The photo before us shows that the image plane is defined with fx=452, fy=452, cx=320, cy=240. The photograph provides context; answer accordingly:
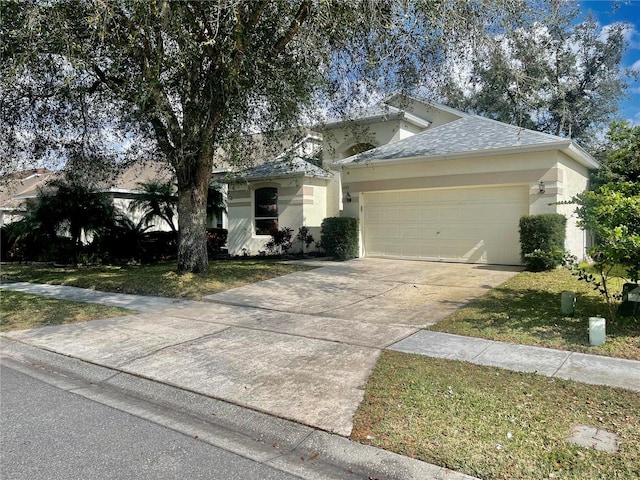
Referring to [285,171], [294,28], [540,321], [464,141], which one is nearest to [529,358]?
[540,321]

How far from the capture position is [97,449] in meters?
3.64

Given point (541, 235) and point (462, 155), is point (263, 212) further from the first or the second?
point (541, 235)

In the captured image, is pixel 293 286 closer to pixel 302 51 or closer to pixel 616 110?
pixel 302 51

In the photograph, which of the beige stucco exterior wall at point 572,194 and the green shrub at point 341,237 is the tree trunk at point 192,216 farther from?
the beige stucco exterior wall at point 572,194

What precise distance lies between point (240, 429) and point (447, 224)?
11.6 metres

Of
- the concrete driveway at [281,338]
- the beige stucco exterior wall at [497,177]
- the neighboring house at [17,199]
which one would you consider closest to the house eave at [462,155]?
the beige stucco exterior wall at [497,177]

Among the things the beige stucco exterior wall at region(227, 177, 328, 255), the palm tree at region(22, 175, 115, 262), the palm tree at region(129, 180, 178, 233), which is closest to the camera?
the palm tree at region(22, 175, 115, 262)

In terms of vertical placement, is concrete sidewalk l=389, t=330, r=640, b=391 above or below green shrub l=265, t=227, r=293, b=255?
below

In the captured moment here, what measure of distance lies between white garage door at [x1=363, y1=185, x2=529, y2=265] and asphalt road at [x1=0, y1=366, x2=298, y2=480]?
1169cm

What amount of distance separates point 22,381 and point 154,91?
16.3ft

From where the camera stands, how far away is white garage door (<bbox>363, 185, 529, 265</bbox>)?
43.9 feet

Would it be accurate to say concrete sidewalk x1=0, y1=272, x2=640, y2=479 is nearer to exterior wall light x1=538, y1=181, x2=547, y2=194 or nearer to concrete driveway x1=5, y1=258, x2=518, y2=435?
concrete driveway x1=5, y1=258, x2=518, y2=435

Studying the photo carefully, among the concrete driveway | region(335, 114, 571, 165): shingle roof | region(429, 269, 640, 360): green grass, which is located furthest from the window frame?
region(429, 269, 640, 360): green grass

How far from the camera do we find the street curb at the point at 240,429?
3336 millimetres
